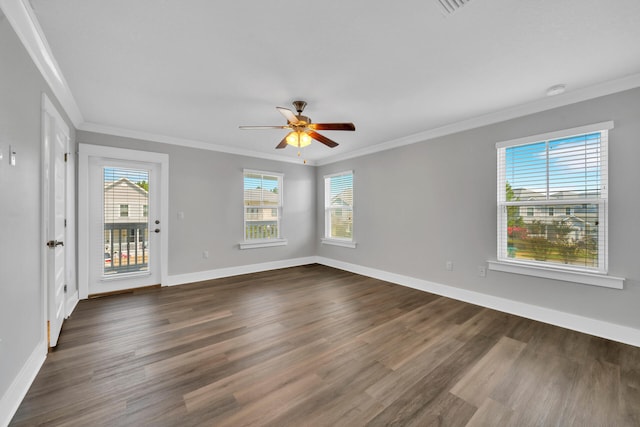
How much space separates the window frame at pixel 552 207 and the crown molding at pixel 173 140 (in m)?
3.75

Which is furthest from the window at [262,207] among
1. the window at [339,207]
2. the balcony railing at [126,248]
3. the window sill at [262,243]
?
the balcony railing at [126,248]

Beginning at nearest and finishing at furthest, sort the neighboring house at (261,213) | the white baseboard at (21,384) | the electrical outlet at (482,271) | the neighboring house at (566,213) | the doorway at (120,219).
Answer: the white baseboard at (21,384) → the neighboring house at (566,213) → the electrical outlet at (482,271) → the doorway at (120,219) → the neighboring house at (261,213)

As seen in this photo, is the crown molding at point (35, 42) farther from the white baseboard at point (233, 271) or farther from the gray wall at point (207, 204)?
the white baseboard at point (233, 271)

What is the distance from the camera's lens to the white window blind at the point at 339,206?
541 cm

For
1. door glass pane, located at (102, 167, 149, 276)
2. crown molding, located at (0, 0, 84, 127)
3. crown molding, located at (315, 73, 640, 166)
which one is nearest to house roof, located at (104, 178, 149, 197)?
door glass pane, located at (102, 167, 149, 276)

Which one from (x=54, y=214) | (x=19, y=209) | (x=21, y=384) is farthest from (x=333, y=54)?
(x=21, y=384)

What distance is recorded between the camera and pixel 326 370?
2031 mm

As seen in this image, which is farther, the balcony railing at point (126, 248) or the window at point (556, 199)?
the balcony railing at point (126, 248)

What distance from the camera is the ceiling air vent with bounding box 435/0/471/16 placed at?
1.54 meters

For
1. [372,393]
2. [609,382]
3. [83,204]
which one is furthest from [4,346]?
[609,382]

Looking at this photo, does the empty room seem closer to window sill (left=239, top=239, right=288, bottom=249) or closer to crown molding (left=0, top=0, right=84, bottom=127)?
crown molding (left=0, top=0, right=84, bottom=127)

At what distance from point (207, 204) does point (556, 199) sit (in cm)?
482

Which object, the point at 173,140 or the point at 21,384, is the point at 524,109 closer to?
the point at 173,140

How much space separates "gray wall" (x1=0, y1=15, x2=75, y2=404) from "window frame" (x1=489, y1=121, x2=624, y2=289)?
4323 millimetres
